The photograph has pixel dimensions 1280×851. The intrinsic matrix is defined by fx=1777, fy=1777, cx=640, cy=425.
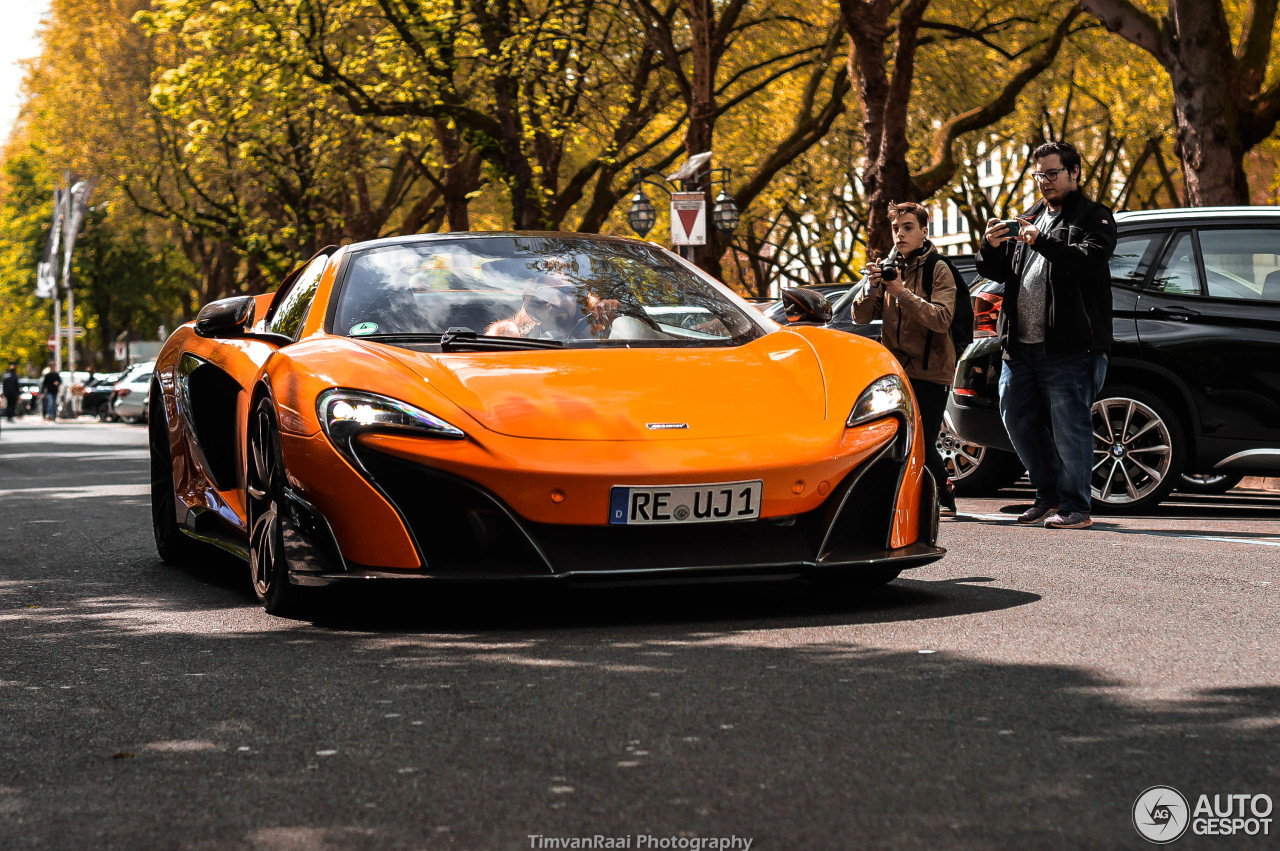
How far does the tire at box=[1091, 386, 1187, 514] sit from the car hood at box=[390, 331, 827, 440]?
191 inches

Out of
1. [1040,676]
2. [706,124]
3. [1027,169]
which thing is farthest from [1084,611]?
[1027,169]

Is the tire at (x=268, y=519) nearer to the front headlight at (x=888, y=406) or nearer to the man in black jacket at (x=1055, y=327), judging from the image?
the front headlight at (x=888, y=406)

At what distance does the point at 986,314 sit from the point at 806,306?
412cm

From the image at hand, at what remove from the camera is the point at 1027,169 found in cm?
4028

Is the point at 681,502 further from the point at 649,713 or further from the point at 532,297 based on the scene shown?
the point at 532,297

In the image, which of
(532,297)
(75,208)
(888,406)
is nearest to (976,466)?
(532,297)

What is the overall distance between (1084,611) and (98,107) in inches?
1601

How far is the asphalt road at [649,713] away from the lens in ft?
10.9

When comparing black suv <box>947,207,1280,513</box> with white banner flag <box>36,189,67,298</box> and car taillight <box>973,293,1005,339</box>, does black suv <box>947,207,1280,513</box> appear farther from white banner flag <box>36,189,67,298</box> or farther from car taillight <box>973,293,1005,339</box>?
white banner flag <box>36,189,67,298</box>

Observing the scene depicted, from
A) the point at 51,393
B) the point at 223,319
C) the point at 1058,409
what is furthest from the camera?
the point at 51,393

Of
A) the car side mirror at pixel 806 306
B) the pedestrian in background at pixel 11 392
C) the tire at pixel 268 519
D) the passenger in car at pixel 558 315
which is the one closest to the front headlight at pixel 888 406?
the car side mirror at pixel 806 306

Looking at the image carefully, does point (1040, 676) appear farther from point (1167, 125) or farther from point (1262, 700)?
point (1167, 125)

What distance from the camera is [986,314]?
10.6 meters

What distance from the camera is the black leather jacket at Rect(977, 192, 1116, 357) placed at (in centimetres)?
859
